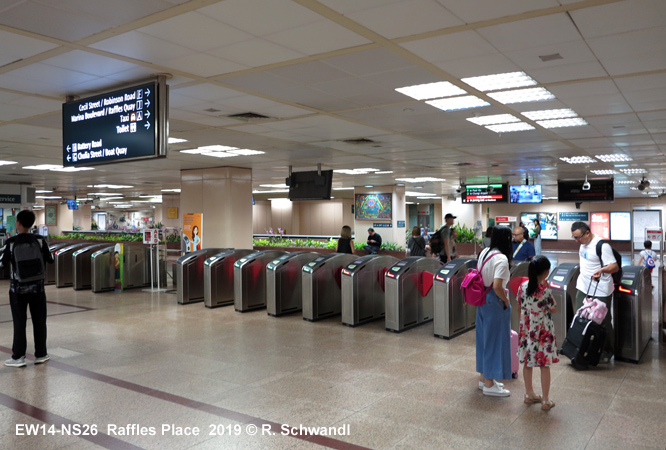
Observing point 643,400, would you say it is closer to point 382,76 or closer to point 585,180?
point 382,76

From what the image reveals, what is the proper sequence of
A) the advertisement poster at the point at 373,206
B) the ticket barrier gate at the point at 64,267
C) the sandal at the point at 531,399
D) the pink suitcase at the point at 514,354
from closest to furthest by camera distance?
1. the sandal at the point at 531,399
2. the pink suitcase at the point at 514,354
3. the ticket barrier gate at the point at 64,267
4. the advertisement poster at the point at 373,206

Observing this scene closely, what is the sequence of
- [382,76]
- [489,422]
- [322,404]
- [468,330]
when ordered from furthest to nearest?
[468,330] → [382,76] → [322,404] → [489,422]

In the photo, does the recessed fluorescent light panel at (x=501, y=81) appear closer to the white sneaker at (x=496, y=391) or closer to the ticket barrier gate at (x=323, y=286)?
the white sneaker at (x=496, y=391)

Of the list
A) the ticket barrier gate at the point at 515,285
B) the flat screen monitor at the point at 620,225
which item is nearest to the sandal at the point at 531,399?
the ticket barrier gate at the point at 515,285

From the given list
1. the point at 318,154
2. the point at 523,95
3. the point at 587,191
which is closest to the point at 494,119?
the point at 523,95

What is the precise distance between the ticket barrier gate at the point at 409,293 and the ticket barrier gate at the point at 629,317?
9.00ft

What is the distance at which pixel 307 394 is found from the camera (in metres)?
4.87

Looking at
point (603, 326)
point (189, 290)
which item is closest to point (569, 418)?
point (603, 326)

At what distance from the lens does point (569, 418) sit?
426 cm

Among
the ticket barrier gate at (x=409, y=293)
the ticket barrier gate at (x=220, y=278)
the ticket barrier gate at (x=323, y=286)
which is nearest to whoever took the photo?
the ticket barrier gate at (x=409, y=293)

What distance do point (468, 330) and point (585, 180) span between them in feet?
31.3

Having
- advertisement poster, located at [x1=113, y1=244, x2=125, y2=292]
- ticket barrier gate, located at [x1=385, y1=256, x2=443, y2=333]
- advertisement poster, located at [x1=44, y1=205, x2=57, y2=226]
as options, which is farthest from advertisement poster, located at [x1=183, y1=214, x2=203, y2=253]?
advertisement poster, located at [x1=44, y1=205, x2=57, y2=226]

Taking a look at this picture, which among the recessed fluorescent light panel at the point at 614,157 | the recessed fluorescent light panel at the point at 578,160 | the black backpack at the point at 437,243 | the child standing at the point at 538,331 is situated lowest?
the child standing at the point at 538,331

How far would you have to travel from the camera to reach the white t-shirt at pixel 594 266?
230 inches
